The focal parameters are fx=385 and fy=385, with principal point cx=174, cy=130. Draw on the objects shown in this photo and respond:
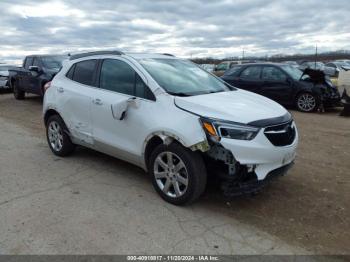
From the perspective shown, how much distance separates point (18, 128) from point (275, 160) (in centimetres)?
736

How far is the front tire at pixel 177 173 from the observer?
4270 millimetres

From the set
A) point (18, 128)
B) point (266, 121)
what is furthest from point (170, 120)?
point (18, 128)

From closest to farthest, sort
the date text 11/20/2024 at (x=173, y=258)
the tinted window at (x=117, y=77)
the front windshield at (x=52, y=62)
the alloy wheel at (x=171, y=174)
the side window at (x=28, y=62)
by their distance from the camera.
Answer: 1. the date text 11/20/2024 at (x=173, y=258)
2. the alloy wheel at (x=171, y=174)
3. the tinted window at (x=117, y=77)
4. the front windshield at (x=52, y=62)
5. the side window at (x=28, y=62)

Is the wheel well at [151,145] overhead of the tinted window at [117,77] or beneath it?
beneath

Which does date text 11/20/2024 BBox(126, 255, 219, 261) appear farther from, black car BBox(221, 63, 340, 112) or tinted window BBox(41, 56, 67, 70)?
tinted window BBox(41, 56, 67, 70)

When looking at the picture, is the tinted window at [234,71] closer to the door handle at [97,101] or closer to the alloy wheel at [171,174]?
the door handle at [97,101]

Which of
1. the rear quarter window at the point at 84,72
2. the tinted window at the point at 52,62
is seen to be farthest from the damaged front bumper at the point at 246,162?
the tinted window at the point at 52,62

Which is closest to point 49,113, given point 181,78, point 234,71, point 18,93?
point 181,78

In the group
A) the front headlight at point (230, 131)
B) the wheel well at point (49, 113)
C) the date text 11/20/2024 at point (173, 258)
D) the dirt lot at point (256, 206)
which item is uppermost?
the front headlight at point (230, 131)

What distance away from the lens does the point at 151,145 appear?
4742 millimetres

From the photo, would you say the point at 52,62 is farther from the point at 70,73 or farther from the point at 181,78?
the point at 181,78

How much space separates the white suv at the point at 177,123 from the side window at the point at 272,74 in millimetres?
7172

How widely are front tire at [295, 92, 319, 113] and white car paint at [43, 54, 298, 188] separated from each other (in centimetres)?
727

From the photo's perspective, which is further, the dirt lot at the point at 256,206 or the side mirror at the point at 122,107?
the side mirror at the point at 122,107
